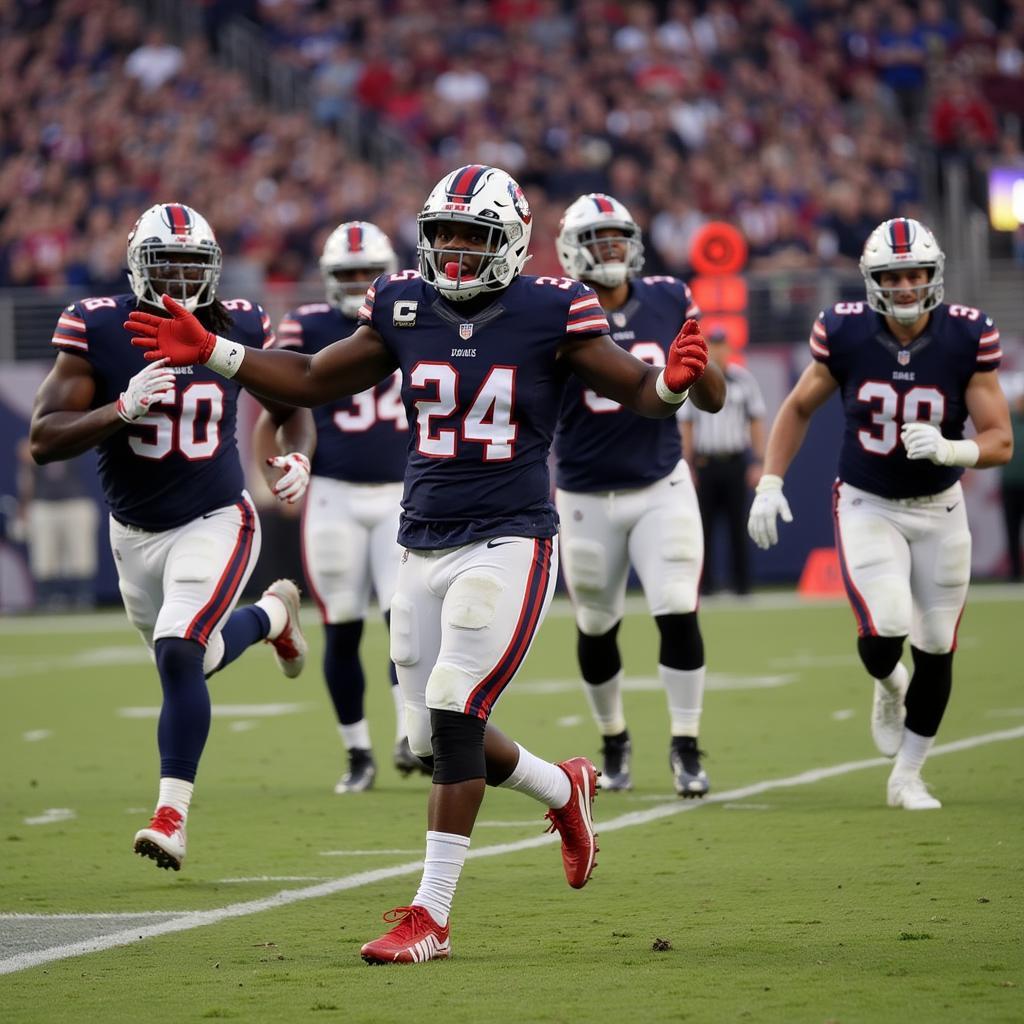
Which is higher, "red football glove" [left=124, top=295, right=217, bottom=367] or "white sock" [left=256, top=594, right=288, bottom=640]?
"red football glove" [left=124, top=295, right=217, bottom=367]

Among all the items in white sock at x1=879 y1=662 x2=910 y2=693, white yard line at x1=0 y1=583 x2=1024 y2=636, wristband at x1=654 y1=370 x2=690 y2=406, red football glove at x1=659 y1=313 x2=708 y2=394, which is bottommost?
white yard line at x1=0 y1=583 x2=1024 y2=636

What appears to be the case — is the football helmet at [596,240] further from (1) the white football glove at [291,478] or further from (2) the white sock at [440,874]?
(2) the white sock at [440,874]

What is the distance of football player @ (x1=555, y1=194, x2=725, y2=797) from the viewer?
7.45 metres

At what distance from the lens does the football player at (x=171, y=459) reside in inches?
236

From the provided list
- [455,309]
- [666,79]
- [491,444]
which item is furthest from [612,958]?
[666,79]

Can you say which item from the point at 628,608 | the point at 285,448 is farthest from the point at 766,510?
the point at 628,608

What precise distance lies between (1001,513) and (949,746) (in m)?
A: 9.59

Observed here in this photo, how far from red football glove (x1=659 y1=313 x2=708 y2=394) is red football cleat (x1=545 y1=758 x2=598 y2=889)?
1.09 meters

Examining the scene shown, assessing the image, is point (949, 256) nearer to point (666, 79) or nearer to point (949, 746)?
point (666, 79)

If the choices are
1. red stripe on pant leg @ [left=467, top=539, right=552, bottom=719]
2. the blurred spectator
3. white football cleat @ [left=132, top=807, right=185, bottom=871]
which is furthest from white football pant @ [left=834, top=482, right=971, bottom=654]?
the blurred spectator

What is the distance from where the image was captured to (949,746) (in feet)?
27.8

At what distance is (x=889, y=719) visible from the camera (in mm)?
7152

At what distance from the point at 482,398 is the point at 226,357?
68 centimetres

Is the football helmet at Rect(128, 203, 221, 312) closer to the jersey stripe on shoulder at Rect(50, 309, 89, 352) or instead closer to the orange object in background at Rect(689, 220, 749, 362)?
the jersey stripe on shoulder at Rect(50, 309, 89, 352)
